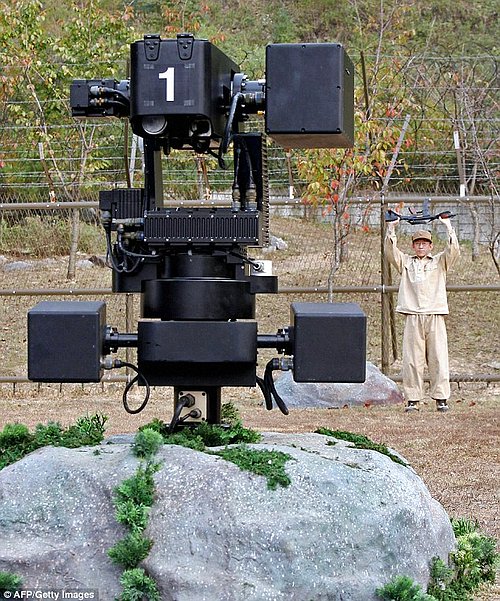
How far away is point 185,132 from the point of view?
4633 millimetres

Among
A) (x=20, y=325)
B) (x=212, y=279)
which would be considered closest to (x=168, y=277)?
(x=212, y=279)

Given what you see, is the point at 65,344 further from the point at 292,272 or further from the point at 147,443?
the point at 292,272

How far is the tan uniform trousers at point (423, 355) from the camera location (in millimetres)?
11516

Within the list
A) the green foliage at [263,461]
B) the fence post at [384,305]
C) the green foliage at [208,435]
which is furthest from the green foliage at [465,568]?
the fence post at [384,305]

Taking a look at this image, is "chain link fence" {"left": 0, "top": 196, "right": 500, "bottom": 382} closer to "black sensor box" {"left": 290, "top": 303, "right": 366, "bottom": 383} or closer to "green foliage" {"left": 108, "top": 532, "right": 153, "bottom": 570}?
"black sensor box" {"left": 290, "top": 303, "right": 366, "bottom": 383}

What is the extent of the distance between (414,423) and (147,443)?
20.5 feet

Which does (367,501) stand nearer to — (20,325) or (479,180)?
(20,325)

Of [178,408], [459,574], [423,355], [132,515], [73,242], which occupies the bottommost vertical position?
[459,574]

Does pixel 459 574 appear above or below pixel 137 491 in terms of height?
below

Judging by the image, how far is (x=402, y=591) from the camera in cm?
401

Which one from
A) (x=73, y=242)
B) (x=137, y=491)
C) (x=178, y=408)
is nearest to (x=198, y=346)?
(x=178, y=408)

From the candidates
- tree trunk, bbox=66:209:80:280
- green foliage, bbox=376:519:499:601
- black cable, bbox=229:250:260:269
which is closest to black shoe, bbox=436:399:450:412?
tree trunk, bbox=66:209:80:280

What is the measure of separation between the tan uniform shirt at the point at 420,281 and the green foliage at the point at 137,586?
776 centimetres

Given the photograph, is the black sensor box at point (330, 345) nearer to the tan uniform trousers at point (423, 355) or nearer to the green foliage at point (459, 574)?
the green foliage at point (459, 574)
